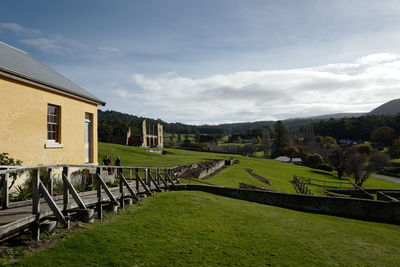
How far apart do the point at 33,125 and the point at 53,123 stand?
1.48m

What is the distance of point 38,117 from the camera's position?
38.3 ft

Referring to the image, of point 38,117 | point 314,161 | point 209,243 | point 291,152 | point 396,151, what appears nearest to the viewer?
point 209,243

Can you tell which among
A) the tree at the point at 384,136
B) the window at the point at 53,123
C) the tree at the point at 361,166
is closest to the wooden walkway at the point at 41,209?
the window at the point at 53,123

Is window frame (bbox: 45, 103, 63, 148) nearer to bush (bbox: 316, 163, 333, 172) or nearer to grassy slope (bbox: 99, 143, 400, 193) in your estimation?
grassy slope (bbox: 99, 143, 400, 193)

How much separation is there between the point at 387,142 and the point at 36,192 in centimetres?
12067

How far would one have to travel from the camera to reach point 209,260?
18.9ft

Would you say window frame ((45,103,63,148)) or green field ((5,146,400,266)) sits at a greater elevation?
window frame ((45,103,63,148))

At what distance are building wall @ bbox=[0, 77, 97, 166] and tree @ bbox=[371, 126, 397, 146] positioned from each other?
114102mm

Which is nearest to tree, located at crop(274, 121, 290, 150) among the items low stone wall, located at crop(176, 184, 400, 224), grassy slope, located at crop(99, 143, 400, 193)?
grassy slope, located at crop(99, 143, 400, 193)

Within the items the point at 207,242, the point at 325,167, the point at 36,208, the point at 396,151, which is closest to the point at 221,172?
the point at 207,242

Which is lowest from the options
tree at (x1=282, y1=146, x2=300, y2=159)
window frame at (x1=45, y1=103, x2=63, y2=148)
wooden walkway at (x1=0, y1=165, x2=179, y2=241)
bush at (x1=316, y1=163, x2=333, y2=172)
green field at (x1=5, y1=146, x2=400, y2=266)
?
bush at (x1=316, y1=163, x2=333, y2=172)

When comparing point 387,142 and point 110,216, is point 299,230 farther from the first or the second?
point 387,142

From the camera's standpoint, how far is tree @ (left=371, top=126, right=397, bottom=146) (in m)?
102

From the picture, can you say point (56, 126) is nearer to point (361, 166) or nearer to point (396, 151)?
point (361, 166)
